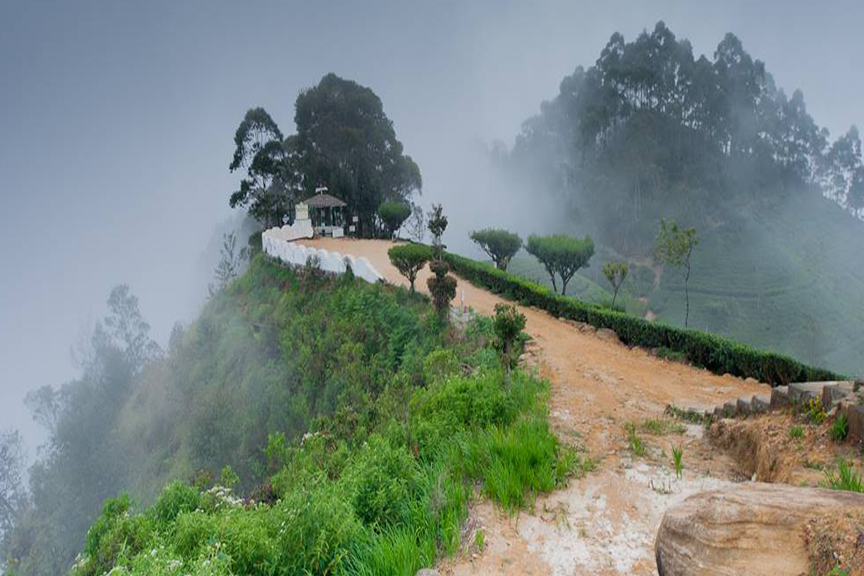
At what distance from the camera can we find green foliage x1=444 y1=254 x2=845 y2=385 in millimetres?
8992

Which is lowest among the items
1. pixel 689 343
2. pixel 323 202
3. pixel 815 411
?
pixel 815 411

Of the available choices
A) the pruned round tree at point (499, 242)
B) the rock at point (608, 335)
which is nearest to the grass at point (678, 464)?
the rock at point (608, 335)

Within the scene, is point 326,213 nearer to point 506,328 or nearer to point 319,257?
point 319,257

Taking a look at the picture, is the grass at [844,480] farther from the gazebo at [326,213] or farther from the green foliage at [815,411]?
the gazebo at [326,213]

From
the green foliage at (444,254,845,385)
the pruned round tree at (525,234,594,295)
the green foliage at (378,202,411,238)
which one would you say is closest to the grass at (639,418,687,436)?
the green foliage at (444,254,845,385)

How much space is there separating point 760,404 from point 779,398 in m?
0.29

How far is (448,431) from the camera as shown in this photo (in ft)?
19.9

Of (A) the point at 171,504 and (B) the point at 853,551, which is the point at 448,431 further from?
(B) the point at 853,551

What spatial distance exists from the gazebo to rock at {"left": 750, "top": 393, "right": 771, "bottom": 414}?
26.2 meters

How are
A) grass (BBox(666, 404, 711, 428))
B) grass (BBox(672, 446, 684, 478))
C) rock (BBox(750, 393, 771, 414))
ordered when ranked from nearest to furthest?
1. grass (BBox(672, 446, 684, 478))
2. rock (BBox(750, 393, 771, 414))
3. grass (BBox(666, 404, 711, 428))

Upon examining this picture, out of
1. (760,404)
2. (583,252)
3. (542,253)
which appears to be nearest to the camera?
(760,404)

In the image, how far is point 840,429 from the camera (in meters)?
4.77

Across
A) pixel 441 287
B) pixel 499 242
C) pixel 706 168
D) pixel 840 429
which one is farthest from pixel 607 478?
pixel 706 168

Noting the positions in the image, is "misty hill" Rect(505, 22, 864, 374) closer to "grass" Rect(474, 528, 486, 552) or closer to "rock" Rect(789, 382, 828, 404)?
"rock" Rect(789, 382, 828, 404)
